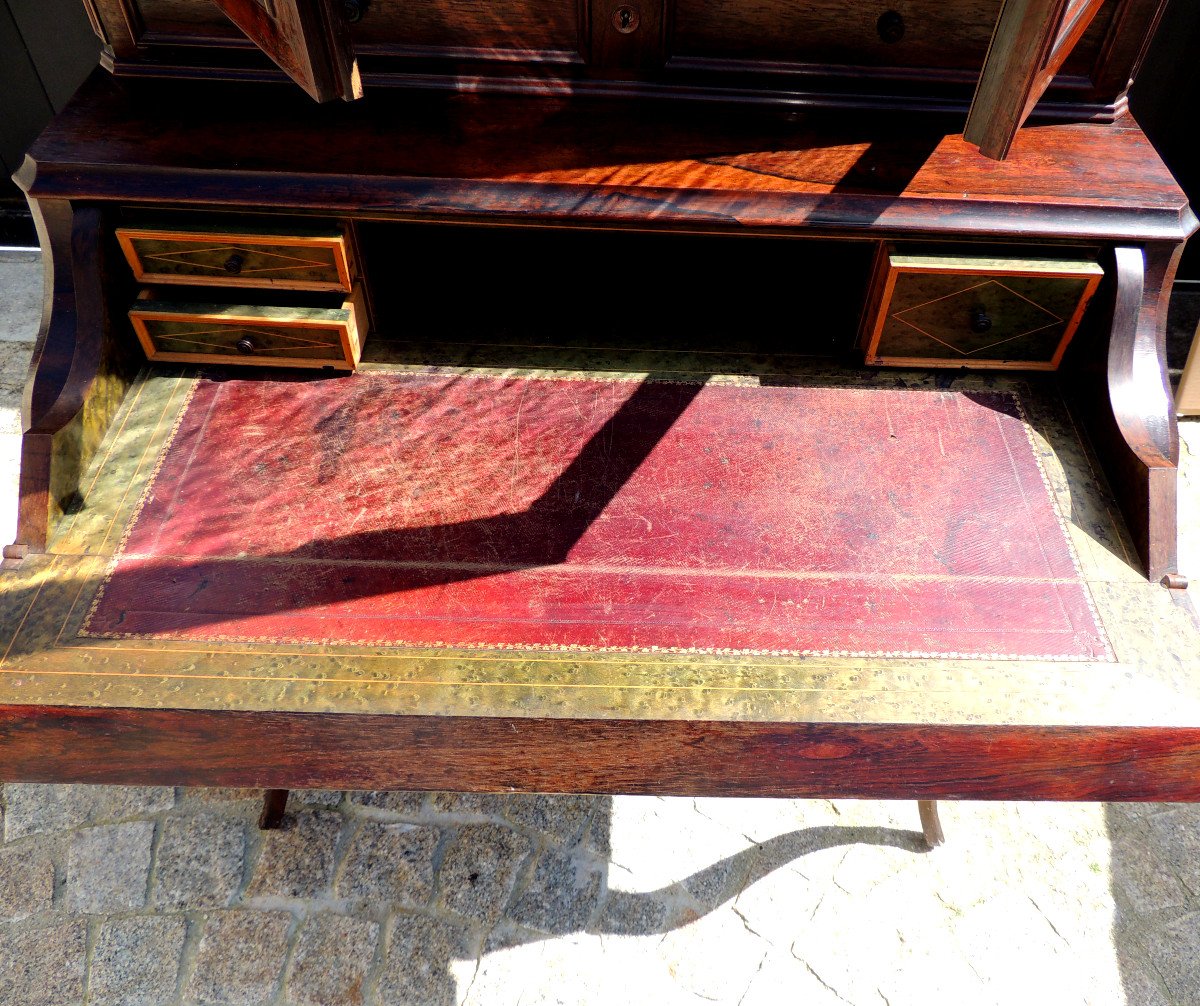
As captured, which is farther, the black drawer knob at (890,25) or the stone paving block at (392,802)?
the stone paving block at (392,802)

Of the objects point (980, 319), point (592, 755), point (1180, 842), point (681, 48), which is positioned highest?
point (681, 48)

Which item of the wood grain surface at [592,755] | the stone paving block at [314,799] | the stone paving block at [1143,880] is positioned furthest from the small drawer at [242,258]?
the stone paving block at [1143,880]

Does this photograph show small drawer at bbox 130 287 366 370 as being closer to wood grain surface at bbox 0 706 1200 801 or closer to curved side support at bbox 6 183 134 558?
curved side support at bbox 6 183 134 558

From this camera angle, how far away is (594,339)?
94.9 inches

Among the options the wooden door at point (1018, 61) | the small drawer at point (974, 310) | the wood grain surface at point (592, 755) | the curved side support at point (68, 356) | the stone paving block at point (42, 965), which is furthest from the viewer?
the stone paving block at point (42, 965)

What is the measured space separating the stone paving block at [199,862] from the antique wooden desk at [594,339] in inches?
42.3

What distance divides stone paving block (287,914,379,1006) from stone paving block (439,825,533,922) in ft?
0.77

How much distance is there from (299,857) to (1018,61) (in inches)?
101

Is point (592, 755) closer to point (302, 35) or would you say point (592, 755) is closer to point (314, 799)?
point (302, 35)

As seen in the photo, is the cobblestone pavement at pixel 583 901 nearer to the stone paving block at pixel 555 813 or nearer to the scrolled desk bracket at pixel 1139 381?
the stone paving block at pixel 555 813

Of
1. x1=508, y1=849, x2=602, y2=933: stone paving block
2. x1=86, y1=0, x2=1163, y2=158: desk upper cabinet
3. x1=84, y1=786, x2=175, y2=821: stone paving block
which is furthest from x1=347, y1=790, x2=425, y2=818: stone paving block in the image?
x1=86, y1=0, x2=1163, y2=158: desk upper cabinet

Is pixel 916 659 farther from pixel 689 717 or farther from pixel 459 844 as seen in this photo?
pixel 459 844

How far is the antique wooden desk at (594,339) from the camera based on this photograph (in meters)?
1.78

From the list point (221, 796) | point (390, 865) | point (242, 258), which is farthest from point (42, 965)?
point (242, 258)
